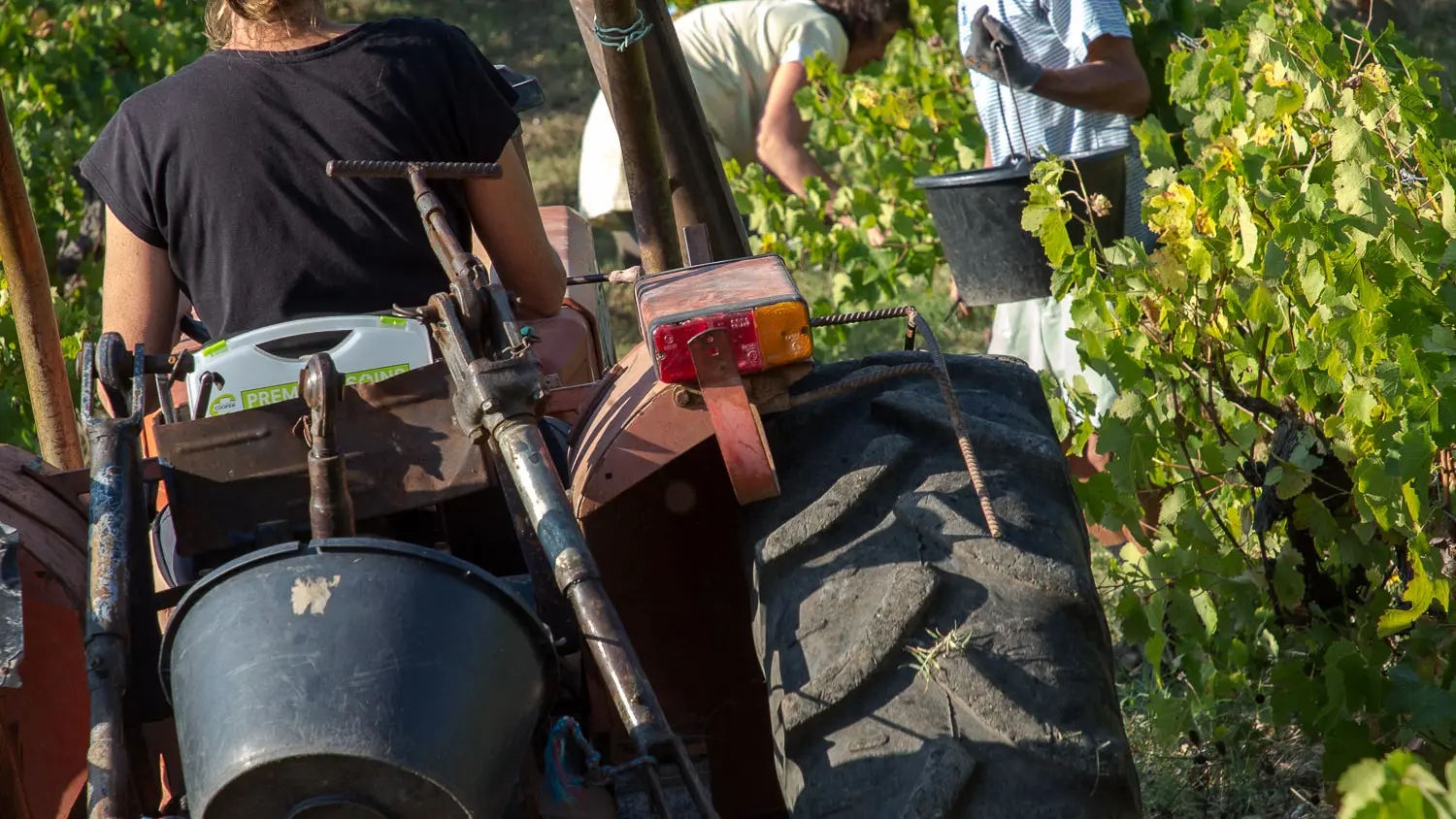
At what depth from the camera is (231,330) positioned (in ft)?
7.93

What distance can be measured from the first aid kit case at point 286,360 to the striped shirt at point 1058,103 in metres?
2.70

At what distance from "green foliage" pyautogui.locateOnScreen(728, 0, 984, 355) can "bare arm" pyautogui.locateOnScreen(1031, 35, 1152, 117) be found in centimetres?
105

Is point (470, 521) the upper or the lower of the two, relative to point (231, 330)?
lower

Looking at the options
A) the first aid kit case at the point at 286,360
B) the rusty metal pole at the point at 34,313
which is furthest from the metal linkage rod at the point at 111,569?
the rusty metal pole at the point at 34,313

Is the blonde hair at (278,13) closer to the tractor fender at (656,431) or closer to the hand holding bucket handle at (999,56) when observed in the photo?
the tractor fender at (656,431)

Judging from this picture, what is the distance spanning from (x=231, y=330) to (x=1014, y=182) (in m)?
2.33

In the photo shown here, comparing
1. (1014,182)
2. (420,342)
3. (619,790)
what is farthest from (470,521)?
(1014,182)

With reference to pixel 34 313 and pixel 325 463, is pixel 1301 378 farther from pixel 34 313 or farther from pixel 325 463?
pixel 34 313

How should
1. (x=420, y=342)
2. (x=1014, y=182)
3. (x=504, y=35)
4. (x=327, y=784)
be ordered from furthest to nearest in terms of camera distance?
1. (x=504, y=35)
2. (x=1014, y=182)
3. (x=420, y=342)
4. (x=327, y=784)

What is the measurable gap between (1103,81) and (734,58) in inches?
93.5

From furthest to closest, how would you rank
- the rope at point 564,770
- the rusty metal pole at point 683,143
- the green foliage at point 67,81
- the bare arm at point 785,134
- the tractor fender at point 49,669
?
the green foliage at point 67,81 < the bare arm at point 785,134 < the rusty metal pole at point 683,143 < the tractor fender at point 49,669 < the rope at point 564,770

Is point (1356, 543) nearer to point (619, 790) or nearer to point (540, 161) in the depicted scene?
point (619, 790)

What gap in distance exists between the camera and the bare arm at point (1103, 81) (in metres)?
Result: 4.41

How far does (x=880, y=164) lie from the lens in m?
5.82
